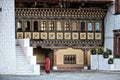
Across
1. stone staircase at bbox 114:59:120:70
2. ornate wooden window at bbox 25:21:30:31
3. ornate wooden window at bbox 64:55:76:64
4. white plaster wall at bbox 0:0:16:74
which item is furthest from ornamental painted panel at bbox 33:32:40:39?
white plaster wall at bbox 0:0:16:74

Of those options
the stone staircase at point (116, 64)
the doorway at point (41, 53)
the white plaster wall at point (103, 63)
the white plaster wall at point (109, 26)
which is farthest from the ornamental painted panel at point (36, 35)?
the stone staircase at point (116, 64)

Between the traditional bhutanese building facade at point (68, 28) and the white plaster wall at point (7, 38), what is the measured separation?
11.2 meters

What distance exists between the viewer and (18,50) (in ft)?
90.8

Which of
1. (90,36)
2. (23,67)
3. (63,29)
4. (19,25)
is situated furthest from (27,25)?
(23,67)

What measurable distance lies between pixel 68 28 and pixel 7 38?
14975 mm

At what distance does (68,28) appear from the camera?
3925cm

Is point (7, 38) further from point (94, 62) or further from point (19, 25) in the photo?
point (19, 25)

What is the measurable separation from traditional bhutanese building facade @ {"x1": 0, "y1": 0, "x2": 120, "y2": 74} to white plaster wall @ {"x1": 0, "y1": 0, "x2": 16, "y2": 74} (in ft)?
36.8

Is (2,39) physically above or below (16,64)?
above

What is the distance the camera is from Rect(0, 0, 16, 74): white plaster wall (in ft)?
80.7

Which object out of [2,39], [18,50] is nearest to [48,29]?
[18,50]

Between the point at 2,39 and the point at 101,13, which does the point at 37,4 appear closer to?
the point at 101,13

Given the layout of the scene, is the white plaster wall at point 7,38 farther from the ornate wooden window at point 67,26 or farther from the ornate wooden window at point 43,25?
the ornate wooden window at point 67,26

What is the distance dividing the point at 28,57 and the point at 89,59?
13999 mm
